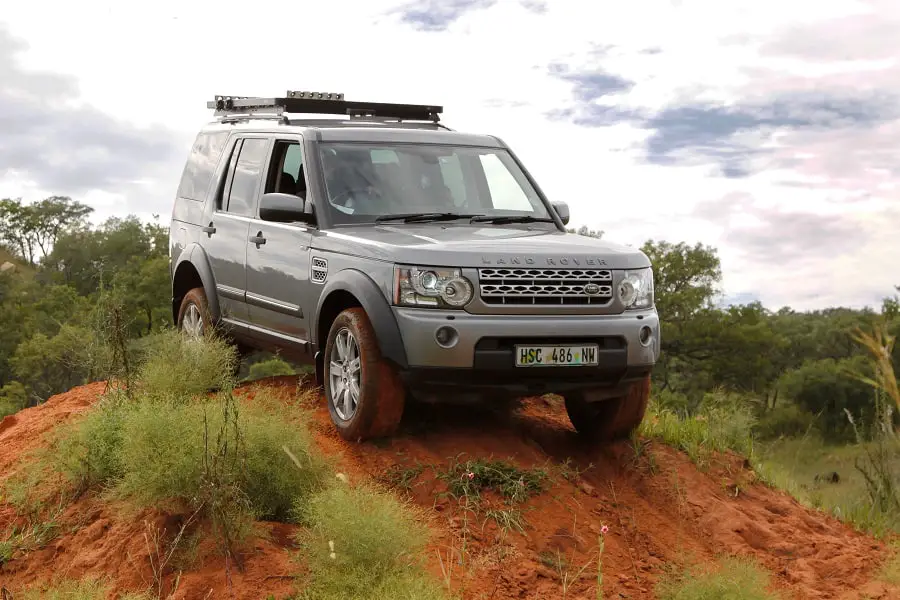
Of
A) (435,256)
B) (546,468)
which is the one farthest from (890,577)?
(435,256)

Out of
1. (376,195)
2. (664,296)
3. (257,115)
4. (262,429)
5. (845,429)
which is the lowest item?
(845,429)

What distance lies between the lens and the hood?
24.0 ft

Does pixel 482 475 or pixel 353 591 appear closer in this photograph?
pixel 353 591

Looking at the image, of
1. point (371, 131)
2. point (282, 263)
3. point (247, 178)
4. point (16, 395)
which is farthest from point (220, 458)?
point (16, 395)

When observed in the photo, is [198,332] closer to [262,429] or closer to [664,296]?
[262,429]

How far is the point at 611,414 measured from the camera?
8.49 meters

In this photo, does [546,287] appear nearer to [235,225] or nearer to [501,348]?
[501,348]

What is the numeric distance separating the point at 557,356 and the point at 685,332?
4284cm

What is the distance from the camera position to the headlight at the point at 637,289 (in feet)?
25.4

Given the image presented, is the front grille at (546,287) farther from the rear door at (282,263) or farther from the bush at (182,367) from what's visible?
the bush at (182,367)

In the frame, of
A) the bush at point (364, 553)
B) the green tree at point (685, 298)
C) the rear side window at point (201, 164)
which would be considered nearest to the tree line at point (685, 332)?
the green tree at point (685, 298)

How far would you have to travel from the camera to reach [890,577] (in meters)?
7.44

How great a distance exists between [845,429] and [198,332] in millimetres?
46639

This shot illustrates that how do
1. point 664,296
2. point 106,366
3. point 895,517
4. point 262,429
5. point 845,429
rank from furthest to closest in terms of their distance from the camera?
1. point 845,429
2. point 664,296
3. point 895,517
4. point 106,366
5. point 262,429
